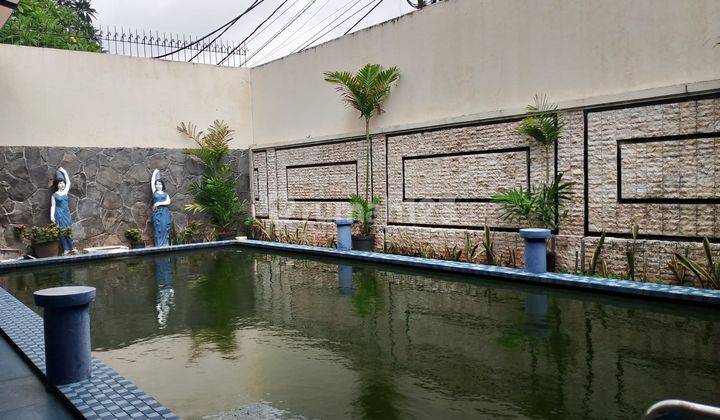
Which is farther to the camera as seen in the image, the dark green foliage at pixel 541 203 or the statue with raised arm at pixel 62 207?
the statue with raised arm at pixel 62 207

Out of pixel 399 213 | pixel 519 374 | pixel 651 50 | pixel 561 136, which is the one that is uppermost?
pixel 651 50

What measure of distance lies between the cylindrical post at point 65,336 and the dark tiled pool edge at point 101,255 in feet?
22.7

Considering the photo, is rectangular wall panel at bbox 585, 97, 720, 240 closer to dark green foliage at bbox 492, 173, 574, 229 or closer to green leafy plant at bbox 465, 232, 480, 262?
dark green foliage at bbox 492, 173, 574, 229

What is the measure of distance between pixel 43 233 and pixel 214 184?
3.58 metres

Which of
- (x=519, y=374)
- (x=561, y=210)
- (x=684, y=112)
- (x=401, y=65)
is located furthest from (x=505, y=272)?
(x=401, y=65)

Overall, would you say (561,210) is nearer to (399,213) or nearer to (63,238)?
(399,213)

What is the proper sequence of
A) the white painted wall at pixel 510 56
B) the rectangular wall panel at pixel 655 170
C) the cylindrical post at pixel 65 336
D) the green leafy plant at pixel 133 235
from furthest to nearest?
the green leafy plant at pixel 133 235
the white painted wall at pixel 510 56
the rectangular wall panel at pixel 655 170
the cylindrical post at pixel 65 336

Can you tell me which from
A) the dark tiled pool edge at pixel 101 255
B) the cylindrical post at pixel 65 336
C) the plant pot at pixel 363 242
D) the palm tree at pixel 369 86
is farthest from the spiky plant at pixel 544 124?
the dark tiled pool edge at pixel 101 255

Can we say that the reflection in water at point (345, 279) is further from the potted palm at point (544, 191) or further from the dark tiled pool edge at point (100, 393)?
the dark tiled pool edge at point (100, 393)

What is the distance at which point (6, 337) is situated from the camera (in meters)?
5.07

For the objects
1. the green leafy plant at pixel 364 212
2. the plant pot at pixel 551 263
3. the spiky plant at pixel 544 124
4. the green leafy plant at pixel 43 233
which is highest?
the spiky plant at pixel 544 124

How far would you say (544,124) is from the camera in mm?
7719

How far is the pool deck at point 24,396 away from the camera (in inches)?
133

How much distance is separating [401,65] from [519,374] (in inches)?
288
